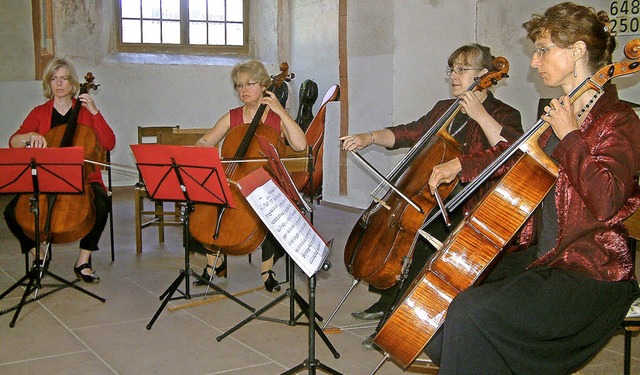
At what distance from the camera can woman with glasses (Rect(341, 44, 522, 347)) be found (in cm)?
274

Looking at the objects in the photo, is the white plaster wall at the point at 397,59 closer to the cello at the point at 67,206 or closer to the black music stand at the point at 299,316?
the cello at the point at 67,206

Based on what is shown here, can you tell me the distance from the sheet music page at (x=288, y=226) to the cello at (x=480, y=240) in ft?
1.04

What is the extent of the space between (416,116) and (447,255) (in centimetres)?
450

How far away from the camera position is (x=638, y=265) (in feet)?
15.5

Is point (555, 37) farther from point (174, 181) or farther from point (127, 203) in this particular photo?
point (127, 203)

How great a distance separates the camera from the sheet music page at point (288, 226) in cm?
232

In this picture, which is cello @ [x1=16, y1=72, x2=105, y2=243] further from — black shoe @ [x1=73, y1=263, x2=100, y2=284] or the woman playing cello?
black shoe @ [x1=73, y1=263, x2=100, y2=284]

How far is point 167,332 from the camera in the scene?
3.50m

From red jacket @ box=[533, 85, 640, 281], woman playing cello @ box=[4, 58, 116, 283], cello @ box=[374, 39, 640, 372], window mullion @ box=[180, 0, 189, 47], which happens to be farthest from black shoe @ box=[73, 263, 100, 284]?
window mullion @ box=[180, 0, 189, 47]

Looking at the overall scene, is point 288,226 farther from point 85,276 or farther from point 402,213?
point 85,276

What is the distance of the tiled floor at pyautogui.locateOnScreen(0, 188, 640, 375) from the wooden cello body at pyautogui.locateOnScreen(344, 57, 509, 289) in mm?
423

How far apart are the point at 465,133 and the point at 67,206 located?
2.19 metres

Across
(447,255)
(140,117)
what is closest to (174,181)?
(447,255)

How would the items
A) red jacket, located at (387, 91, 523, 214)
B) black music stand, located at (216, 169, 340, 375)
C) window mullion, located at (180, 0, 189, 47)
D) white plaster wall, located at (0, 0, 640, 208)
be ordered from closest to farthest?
black music stand, located at (216, 169, 340, 375) < red jacket, located at (387, 91, 523, 214) < white plaster wall, located at (0, 0, 640, 208) < window mullion, located at (180, 0, 189, 47)
